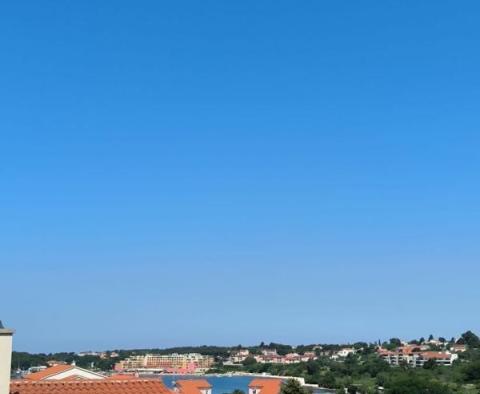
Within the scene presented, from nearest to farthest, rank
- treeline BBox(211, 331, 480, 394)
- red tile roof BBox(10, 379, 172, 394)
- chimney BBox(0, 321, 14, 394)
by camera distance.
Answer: chimney BBox(0, 321, 14, 394) → red tile roof BBox(10, 379, 172, 394) → treeline BBox(211, 331, 480, 394)

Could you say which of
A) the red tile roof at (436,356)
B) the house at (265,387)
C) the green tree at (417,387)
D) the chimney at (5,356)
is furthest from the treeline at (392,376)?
the chimney at (5,356)

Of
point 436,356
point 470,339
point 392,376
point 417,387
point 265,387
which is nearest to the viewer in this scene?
point 265,387

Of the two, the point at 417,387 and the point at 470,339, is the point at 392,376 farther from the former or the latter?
the point at 470,339

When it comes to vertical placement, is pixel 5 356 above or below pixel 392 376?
above

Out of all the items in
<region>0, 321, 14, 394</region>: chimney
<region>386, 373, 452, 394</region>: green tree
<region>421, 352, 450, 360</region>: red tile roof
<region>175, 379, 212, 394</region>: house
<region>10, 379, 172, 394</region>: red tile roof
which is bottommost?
<region>386, 373, 452, 394</region>: green tree

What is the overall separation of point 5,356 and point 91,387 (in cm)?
158

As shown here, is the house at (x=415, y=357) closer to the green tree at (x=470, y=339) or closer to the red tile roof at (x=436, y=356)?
the red tile roof at (x=436, y=356)

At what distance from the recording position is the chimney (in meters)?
7.04

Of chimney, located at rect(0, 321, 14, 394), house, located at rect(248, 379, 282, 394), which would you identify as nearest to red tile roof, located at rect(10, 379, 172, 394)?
chimney, located at rect(0, 321, 14, 394)

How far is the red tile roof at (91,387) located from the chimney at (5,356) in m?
0.81

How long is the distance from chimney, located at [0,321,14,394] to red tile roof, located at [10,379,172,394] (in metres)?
0.81

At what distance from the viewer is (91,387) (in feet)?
27.5

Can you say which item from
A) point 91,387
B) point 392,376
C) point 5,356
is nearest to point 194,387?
point 91,387

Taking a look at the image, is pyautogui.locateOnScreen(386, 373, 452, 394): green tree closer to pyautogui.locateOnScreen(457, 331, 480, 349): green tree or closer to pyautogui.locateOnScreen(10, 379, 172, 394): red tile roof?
pyautogui.locateOnScreen(10, 379, 172, 394): red tile roof
